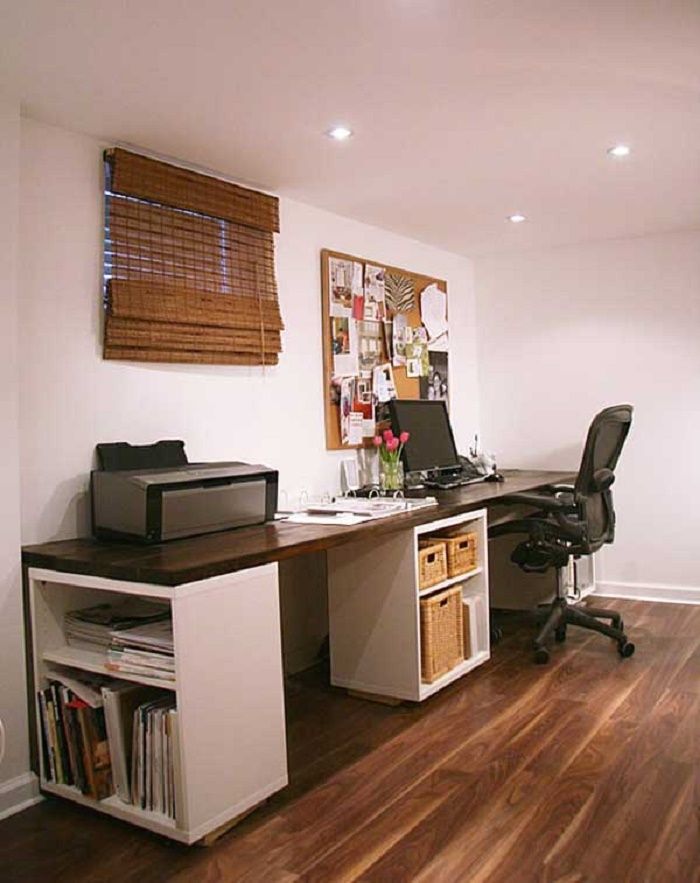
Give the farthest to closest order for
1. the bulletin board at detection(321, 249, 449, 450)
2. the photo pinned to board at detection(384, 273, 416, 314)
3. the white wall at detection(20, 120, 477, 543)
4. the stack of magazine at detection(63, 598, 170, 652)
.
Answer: the photo pinned to board at detection(384, 273, 416, 314) → the bulletin board at detection(321, 249, 449, 450) → the white wall at detection(20, 120, 477, 543) → the stack of magazine at detection(63, 598, 170, 652)

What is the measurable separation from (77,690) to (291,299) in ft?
6.40

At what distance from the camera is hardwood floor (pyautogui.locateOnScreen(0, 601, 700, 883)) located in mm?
2008

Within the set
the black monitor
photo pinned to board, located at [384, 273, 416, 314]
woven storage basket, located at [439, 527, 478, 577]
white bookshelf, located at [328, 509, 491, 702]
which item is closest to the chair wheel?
white bookshelf, located at [328, 509, 491, 702]

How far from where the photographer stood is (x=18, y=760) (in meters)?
2.41

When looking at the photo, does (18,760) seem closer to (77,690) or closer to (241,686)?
(77,690)

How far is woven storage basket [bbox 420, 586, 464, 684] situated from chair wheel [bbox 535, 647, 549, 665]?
44 centimetres

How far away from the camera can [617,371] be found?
476 centimetres

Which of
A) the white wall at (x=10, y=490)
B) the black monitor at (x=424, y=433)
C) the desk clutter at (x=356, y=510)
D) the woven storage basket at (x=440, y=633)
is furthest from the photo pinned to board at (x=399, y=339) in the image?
the white wall at (x=10, y=490)

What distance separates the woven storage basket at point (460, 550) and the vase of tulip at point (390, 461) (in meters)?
0.38

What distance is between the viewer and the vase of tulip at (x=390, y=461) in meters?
3.74

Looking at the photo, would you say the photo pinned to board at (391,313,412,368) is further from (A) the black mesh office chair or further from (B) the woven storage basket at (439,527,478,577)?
(B) the woven storage basket at (439,527,478,577)

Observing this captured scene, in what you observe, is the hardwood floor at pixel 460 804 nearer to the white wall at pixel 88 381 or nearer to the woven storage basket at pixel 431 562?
the woven storage basket at pixel 431 562

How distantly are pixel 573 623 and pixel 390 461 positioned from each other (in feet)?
3.94

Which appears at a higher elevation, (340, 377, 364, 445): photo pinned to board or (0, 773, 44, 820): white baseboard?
(340, 377, 364, 445): photo pinned to board
